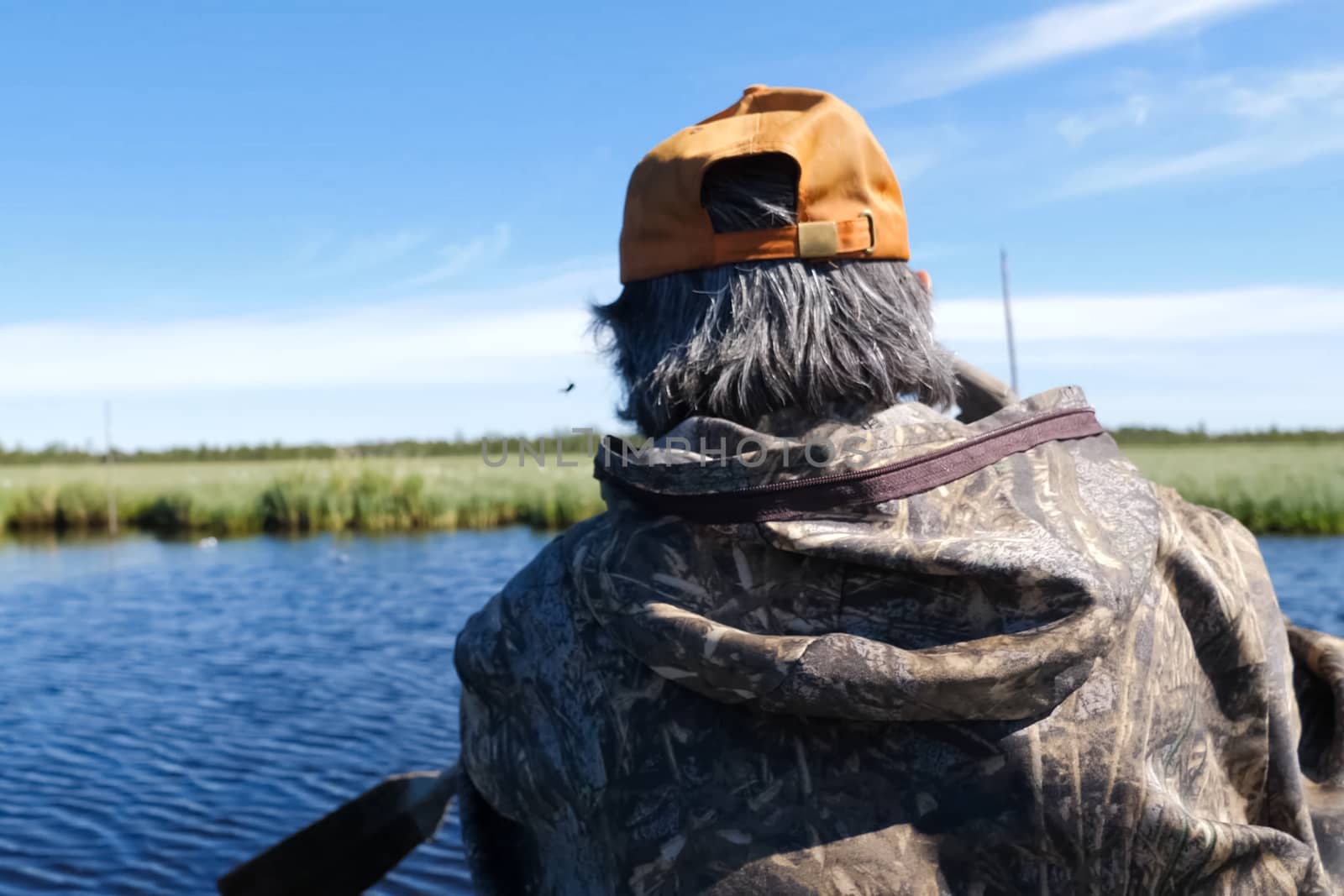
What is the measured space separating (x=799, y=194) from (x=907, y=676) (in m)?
0.62

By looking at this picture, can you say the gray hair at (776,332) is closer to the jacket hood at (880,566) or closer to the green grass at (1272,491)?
the jacket hood at (880,566)

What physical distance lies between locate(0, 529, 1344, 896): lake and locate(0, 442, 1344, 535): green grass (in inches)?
76.9

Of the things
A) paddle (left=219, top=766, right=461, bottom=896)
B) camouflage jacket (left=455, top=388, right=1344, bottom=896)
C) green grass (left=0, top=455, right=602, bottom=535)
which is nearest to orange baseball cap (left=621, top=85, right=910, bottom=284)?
camouflage jacket (left=455, top=388, right=1344, bottom=896)

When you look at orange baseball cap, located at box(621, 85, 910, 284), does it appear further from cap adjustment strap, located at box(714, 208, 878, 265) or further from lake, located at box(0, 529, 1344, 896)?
lake, located at box(0, 529, 1344, 896)

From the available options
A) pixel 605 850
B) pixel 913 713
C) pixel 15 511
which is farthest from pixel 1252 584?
pixel 15 511

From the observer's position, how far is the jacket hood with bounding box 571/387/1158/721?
1.19 meters

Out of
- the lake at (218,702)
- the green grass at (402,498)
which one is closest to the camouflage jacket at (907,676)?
the lake at (218,702)

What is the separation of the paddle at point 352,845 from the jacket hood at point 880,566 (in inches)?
85.1

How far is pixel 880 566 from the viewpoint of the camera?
121 centimetres

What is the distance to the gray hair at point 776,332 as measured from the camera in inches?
53.0

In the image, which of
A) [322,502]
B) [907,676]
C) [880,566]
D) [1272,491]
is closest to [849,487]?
[880,566]

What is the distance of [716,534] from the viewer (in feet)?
4.17

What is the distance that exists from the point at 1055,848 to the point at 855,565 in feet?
1.37

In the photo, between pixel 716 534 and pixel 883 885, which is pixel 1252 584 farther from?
pixel 716 534
